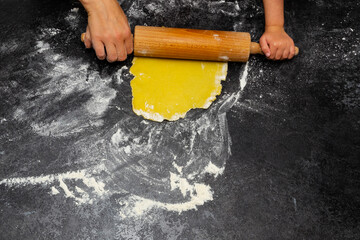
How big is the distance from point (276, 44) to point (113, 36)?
72 centimetres

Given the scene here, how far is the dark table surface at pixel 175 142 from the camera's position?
1282 mm

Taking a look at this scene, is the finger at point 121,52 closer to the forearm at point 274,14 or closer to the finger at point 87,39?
the finger at point 87,39

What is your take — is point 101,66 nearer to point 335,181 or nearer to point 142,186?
point 142,186

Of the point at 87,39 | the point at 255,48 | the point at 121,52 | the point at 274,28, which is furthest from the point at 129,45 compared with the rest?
the point at 274,28

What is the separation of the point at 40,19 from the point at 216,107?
0.94 m

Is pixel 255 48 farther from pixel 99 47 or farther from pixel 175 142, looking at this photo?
pixel 99 47

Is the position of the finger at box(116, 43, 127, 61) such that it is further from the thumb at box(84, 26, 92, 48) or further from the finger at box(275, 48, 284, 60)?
the finger at box(275, 48, 284, 60)

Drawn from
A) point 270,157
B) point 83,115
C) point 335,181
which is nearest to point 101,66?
point 83,115

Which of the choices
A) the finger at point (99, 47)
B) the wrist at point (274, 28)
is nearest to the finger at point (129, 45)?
the finger at point (99, 47)

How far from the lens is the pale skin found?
53.9 inches

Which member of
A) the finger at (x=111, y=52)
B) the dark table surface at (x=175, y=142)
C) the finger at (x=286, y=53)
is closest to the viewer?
the dark table surface at (x=175, y=142)

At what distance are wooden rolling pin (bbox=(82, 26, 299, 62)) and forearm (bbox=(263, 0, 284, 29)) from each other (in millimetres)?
157

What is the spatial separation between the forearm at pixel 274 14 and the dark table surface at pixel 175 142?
9 cm

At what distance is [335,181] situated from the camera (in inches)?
53.1
